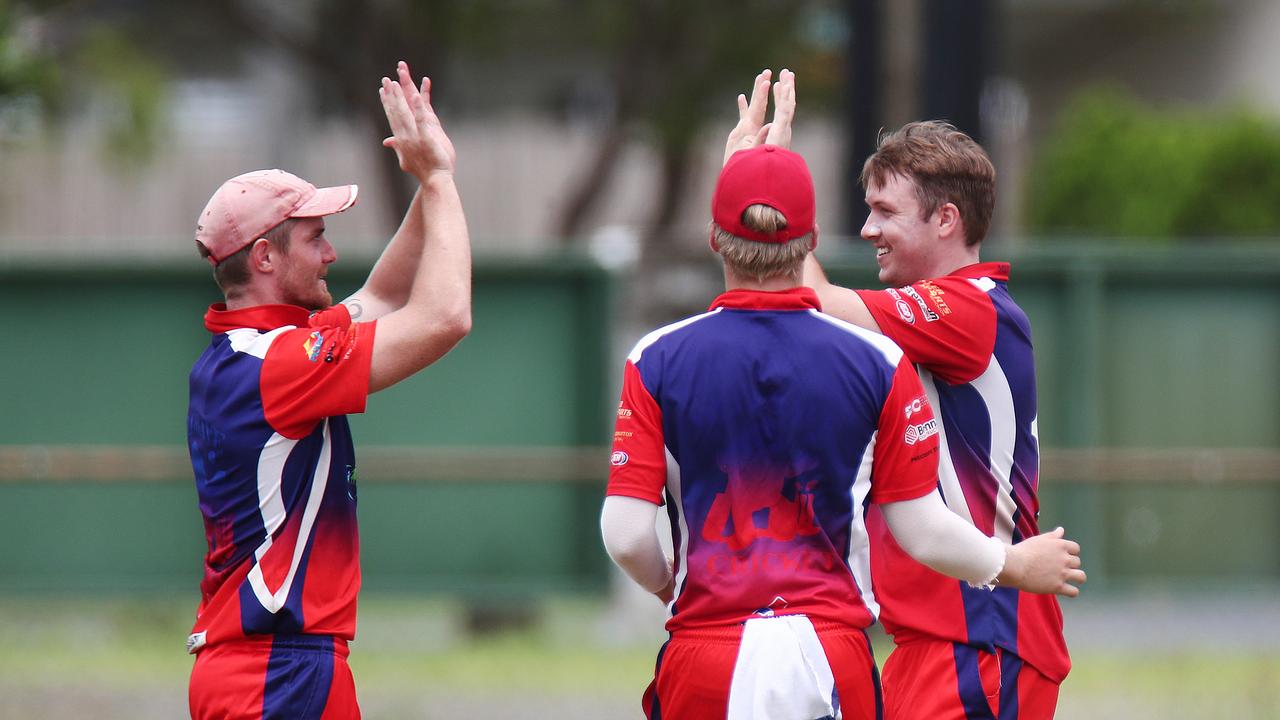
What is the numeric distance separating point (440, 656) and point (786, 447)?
21.7ft

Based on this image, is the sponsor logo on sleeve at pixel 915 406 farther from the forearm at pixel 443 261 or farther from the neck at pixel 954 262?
the forearm at pixel 443 261

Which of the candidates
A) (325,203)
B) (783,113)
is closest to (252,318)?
(325,203)

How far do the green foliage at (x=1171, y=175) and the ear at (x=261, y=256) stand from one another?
13272mm

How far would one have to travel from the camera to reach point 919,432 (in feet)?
12.2

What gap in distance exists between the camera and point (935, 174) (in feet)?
13.9

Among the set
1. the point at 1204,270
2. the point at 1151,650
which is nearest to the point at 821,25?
the point at 1204,270

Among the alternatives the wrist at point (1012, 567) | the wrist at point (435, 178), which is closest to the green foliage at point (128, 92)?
the wrist at point (435, 178)

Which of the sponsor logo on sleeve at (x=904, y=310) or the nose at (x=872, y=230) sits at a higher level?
the nose at (x=872, y=230)

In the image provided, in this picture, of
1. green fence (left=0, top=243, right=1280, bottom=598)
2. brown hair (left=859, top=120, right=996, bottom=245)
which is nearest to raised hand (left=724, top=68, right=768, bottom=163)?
brown hair (left=859, top=120, right=996, bottom=245)

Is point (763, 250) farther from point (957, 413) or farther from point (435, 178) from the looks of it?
point (435, 178)

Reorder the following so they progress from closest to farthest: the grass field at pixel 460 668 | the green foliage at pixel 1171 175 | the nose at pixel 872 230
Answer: the nose at pixel 872 230, the grass field at pixel 460 668, the green foliage at pixel 1171 175

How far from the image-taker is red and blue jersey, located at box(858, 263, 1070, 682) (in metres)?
4.15

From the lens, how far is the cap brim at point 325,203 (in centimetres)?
415

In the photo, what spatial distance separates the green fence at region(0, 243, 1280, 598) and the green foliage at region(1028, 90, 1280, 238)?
18.9 feet
